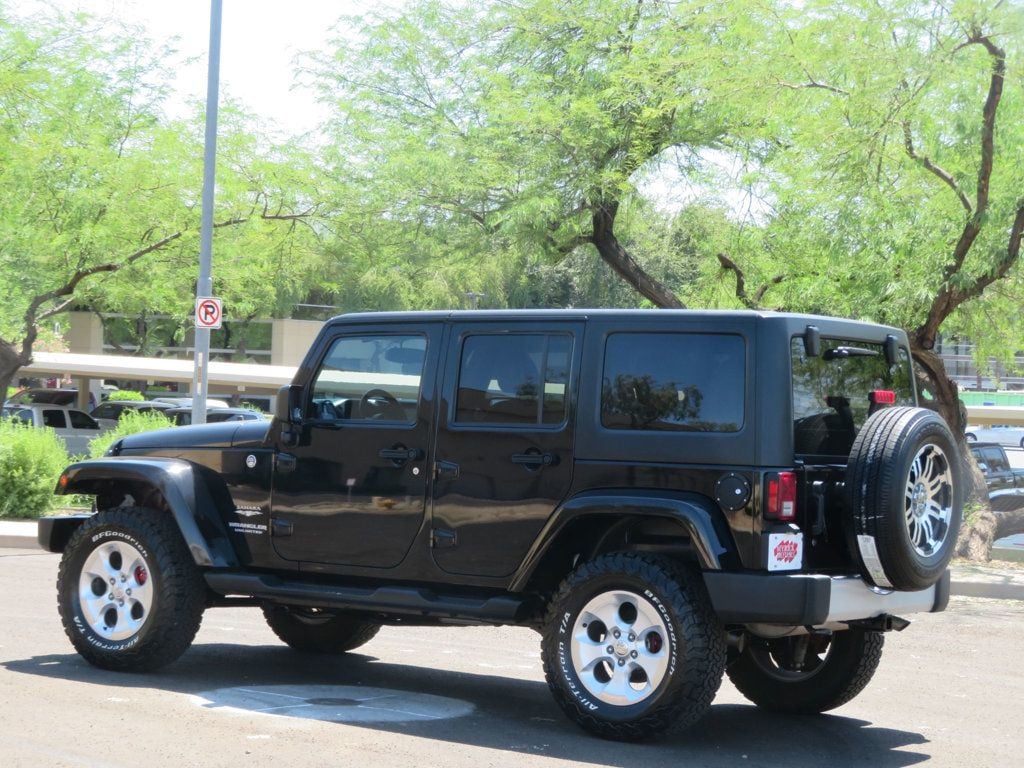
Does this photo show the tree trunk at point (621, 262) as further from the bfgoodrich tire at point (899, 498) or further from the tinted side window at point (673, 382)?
Answer: the bfgoodrich tire at point (899, 498)

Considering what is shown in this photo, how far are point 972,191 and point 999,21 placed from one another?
83.6 inches

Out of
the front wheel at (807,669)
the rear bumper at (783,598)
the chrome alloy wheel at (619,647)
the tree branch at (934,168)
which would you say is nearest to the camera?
the rear bumper at (783,598)

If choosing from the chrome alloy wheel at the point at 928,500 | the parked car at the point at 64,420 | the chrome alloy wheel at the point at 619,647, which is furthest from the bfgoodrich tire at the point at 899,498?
the parked car at the point at 64,420

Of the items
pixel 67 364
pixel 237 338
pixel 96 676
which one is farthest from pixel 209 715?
pixel 237 338

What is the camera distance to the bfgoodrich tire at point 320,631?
8805 millimetres

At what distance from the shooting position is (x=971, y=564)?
16203mm

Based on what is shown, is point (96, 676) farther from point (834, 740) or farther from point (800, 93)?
point (800, 93)

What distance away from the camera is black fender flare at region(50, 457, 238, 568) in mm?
7582

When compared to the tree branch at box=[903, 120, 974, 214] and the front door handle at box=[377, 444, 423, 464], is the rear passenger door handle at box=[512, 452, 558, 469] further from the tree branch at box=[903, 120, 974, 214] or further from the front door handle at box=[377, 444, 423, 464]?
the tree branch at box=[903, 120, 974, 214]

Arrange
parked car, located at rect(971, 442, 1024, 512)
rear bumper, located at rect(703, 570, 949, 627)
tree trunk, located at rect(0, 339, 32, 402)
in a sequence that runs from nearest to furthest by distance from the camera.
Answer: rear bumper, located at rect(703, 570, 949, 627)
tree trunk, located at rect(0, 339, 32, 402)
parked car, located at rect(971, 442, 1024, 512)


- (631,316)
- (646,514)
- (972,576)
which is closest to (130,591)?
(646,514)

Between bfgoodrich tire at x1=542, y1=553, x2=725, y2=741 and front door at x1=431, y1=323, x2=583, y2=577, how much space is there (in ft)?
1.42

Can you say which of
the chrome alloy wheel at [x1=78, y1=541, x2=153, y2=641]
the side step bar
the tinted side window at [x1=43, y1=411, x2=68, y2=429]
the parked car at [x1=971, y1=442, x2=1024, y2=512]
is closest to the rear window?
the side step bar

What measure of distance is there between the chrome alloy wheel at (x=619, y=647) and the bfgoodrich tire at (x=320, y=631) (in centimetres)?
258
